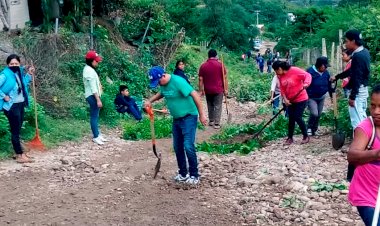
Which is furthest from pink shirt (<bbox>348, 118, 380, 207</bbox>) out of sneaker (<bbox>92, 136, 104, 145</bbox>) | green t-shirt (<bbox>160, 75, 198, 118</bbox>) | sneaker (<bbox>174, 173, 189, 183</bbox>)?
sneaker (<bbox>92, 136, 104, 145</bbox>)

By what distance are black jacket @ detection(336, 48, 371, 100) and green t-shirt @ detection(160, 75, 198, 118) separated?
1968mm

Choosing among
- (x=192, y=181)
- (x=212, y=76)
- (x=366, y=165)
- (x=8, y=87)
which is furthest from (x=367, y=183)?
(x=212, y=76)

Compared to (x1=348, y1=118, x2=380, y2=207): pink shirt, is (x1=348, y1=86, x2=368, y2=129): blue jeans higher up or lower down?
lower down

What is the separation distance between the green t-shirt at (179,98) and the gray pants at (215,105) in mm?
5025

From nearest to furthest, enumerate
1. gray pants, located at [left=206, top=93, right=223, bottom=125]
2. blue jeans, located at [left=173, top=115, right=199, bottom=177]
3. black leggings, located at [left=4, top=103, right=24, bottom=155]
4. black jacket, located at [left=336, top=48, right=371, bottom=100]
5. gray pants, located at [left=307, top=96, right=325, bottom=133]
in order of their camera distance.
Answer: black jacket, located at [left=336, top=48, right=371, bottom=100] → blue jeans, located at [left=173, top=115, right=199, bottom=177] → black leggings, located at [left=4, top=103, right=24, bottom=155] → gray pants, located at [left=307, top=96, right=325, bottom=133] → gray pants, located at [left=206, top=93, right=223, bottom=125]

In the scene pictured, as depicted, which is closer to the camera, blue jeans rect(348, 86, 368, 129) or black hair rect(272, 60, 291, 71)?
blue jeans rect(348, 86, 368, 129)

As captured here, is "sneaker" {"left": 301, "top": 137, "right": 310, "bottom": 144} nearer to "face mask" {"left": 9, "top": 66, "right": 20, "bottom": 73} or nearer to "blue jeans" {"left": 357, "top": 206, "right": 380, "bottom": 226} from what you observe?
"face mask" {"left": 9, "top": 66, "right": 20, "bottom": 73}

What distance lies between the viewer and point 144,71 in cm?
1636

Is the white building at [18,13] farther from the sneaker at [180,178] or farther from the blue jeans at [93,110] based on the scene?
the sneaker at [180,178]

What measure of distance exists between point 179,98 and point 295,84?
2673 mm

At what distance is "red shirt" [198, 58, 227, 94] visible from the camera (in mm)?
11438

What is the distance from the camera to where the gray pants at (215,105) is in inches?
459

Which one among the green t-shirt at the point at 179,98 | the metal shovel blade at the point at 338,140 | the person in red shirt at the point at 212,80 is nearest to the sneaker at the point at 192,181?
the green t-shirt at the point at 179,98

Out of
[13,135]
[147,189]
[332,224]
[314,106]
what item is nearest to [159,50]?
[314,106]
